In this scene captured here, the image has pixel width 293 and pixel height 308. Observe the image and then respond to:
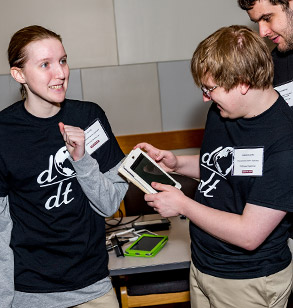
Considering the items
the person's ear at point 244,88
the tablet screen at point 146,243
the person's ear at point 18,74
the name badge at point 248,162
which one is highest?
the person's ear at point 18,74

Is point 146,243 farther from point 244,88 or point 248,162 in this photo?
point 244,88

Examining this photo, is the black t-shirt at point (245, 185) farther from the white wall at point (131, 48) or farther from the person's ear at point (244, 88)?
the white wall at point (131, 48)

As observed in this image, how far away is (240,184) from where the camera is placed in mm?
1395

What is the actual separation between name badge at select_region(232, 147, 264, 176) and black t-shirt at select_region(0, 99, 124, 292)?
568 mm

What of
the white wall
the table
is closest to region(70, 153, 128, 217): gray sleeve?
the table

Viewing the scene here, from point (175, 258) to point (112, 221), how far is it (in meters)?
0.70

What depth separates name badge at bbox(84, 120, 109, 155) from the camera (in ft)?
5.09

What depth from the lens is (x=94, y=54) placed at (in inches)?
132

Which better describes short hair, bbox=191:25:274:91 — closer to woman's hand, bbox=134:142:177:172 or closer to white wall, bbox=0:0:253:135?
woman's hand, bbox=134:142:177:172

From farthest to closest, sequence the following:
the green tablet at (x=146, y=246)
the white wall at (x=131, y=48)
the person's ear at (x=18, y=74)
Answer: the white wall at (x=131, y=48) < the green tablet at (x=146, y=246) < the person's ear at (x=18, y=74)

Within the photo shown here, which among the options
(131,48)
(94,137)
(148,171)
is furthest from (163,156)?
(131,48)

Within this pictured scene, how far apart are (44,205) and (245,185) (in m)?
0.71

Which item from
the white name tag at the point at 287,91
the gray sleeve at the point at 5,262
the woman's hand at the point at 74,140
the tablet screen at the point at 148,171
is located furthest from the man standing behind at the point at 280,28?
Answer: the gray sleeve at the point at 5,262

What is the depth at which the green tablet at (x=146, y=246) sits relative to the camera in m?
1.94
